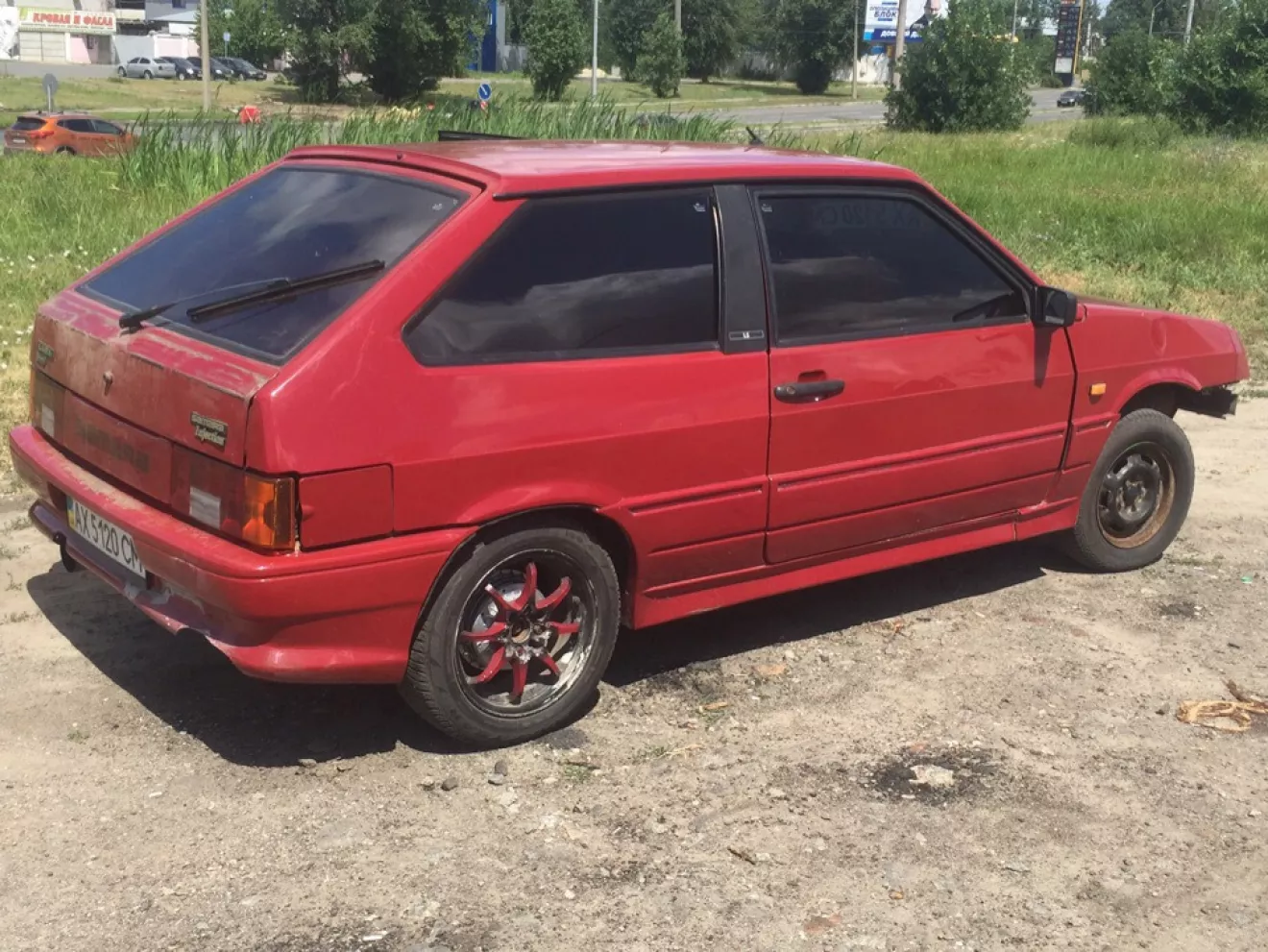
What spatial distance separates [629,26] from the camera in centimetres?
9194

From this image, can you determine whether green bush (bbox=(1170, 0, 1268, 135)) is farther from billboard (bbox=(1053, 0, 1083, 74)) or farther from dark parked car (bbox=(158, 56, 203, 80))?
billboard (bbox=(1053, 0, 1083, 74))

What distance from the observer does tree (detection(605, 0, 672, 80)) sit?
299 ft

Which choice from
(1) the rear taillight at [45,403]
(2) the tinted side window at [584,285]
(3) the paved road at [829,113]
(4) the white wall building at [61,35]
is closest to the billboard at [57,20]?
(4) the white wall building at [61,35]

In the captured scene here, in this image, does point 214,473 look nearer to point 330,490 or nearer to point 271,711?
point 330,490

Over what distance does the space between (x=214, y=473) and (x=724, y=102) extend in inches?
2629

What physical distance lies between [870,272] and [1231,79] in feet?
129

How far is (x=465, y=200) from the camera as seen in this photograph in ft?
13.0

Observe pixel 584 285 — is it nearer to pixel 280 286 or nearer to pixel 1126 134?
pixel 280 286

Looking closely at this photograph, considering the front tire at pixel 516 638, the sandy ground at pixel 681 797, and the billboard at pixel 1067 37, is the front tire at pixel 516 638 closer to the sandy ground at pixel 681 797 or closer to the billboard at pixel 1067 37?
the sandy ground at pixel 681 797

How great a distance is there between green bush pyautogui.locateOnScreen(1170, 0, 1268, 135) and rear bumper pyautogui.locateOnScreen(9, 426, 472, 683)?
4010 cm

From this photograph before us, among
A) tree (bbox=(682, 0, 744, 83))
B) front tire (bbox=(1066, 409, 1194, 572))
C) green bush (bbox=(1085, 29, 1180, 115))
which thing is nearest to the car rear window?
front tire (bbox=(1066, 409, 1194, 572))

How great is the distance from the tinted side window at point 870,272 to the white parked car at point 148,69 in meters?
73.1

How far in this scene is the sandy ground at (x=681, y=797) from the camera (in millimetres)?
3330

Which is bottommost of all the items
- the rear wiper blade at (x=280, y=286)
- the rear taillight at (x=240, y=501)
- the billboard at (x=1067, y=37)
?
the rear taillight at (x=240, y=501)
